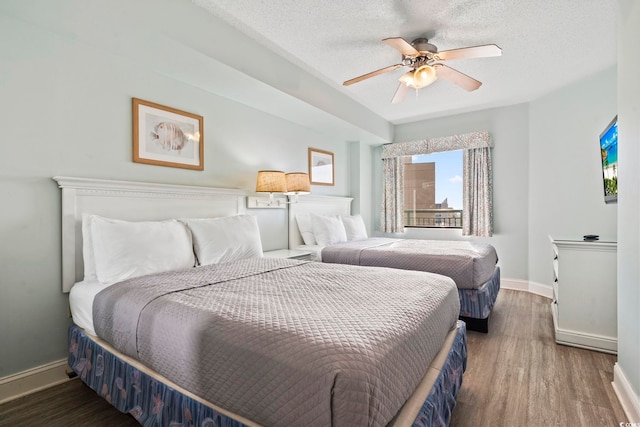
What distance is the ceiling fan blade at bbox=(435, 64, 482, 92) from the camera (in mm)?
2691

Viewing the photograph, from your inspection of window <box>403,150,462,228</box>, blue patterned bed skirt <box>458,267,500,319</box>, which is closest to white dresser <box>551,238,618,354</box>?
blue patterned bed skirt <box>458,267,500,319</box>

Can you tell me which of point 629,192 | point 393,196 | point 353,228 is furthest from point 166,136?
point 393,196

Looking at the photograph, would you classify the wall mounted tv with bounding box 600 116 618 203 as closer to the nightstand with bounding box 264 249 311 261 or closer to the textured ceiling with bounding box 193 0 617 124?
the textured ceiling with bounding box 193 0 617 124

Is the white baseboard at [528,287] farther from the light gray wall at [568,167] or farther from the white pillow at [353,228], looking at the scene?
the white pillow at [353,228]

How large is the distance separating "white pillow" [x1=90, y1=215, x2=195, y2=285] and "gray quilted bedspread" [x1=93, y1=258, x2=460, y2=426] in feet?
0.64

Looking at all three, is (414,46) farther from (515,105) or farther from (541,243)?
(541,243)

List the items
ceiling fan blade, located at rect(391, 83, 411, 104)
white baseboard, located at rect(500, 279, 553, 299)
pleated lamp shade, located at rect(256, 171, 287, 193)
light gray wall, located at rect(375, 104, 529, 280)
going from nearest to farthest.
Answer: ceiling fan blade, located at rect(391, 83, 411, 104), pleated lamp shade, located at rect(256, 171, 287, 193), white baseboard, located at rect(500, 279, 553, 299), light gray wall, located at rect(375, 104, 529, 280)

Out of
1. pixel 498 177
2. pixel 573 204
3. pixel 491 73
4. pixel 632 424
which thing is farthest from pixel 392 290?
pixel 498 177

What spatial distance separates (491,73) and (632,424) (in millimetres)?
3116

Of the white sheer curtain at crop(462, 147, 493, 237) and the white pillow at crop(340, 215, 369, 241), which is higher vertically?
the white sheer curtain at crop(462, 147, 493, 237)

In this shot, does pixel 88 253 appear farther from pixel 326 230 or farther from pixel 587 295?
pixel 587 295

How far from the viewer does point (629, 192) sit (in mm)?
1693

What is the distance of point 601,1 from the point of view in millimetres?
2193

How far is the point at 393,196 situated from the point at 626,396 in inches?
155
